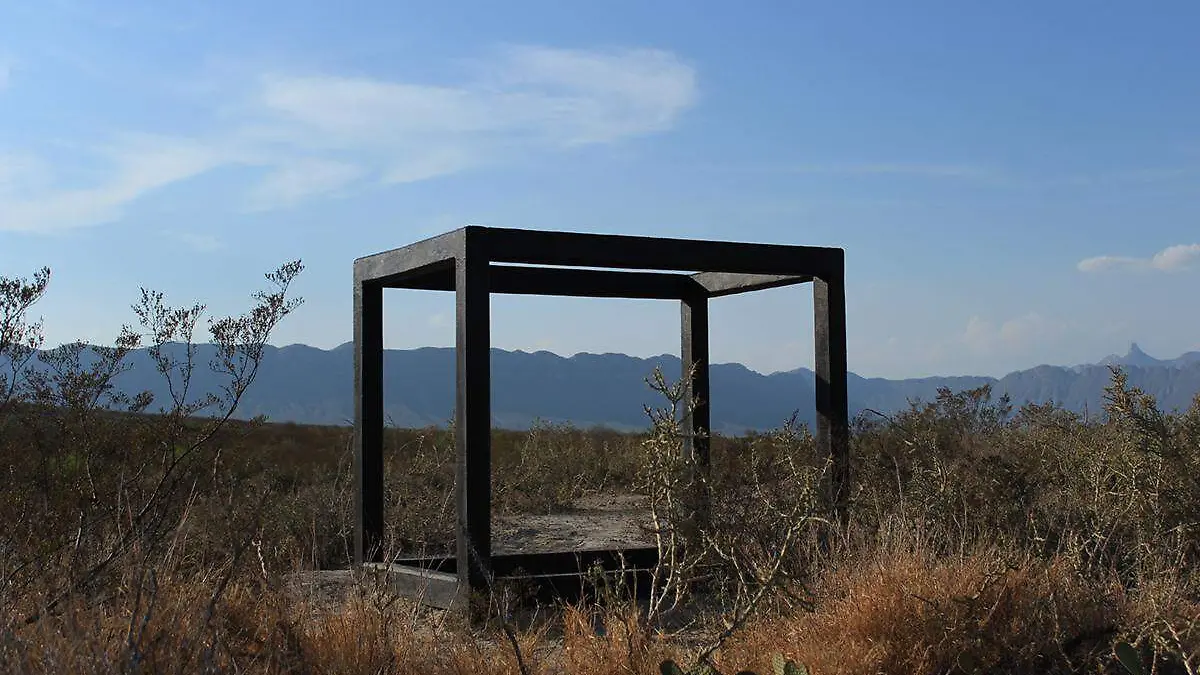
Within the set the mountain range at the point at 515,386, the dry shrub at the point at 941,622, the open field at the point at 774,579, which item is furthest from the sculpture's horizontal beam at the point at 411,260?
the mountain range at the point at 515,386

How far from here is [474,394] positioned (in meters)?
6.66

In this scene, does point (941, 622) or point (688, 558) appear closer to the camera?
point (941, 622)

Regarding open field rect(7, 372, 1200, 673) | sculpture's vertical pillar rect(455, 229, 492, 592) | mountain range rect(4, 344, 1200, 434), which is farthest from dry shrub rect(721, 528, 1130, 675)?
mountain range rect(4, 344, 1200, 434)

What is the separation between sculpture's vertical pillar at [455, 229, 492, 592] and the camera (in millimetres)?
6633

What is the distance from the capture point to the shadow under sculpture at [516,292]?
6660mm

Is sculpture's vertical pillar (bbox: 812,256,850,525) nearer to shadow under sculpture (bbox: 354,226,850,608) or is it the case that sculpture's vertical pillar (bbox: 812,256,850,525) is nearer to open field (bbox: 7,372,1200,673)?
shadow under sculpture (bbox: 354,226,850,608)

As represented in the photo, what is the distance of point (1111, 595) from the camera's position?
5.60 m

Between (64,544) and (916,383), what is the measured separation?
18943cm

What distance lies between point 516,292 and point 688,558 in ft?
12.3

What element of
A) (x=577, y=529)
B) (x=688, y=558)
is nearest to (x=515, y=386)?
(x=577, y=529)

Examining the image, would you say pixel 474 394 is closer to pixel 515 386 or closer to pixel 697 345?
pixel 697 345

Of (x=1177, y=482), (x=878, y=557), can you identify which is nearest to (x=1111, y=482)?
(x=1177, y=482)

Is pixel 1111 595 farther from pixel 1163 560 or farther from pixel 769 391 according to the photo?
pixel 769 391

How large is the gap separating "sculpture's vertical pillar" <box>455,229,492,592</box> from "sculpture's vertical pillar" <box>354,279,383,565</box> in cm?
154
